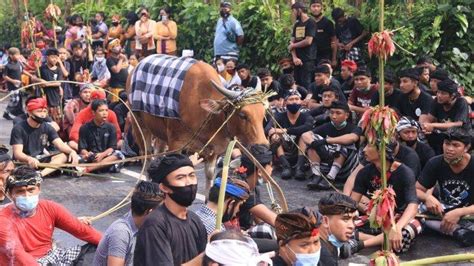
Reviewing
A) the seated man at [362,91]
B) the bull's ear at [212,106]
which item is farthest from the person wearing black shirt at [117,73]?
the bull's ear at [212,106]

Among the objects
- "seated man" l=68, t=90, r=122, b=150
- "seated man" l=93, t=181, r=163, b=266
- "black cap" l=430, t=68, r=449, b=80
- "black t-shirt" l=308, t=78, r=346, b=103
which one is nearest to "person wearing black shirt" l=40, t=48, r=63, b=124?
"seated man" l=68, t=90, r=122, b=150

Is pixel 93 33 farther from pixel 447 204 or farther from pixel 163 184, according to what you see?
pixel 163 184

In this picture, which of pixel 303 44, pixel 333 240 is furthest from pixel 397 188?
pixel 303 44

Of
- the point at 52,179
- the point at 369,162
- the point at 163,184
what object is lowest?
the point at 52,179

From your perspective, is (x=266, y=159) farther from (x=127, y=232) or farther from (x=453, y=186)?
(x=127, y=232)

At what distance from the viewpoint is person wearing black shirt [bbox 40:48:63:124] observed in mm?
15945

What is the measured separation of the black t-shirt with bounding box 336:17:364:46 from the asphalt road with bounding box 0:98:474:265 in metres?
3.63

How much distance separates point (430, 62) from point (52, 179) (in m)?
6.06

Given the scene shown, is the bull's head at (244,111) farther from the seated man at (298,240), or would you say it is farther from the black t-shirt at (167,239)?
the seated man at (298,240)

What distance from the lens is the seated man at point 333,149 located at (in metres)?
11.0

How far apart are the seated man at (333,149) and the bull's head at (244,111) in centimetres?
167

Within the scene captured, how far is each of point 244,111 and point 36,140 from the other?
12.6 feet

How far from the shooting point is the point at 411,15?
13969 millimetres

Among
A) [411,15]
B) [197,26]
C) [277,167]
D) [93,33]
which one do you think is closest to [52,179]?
[277,167]
